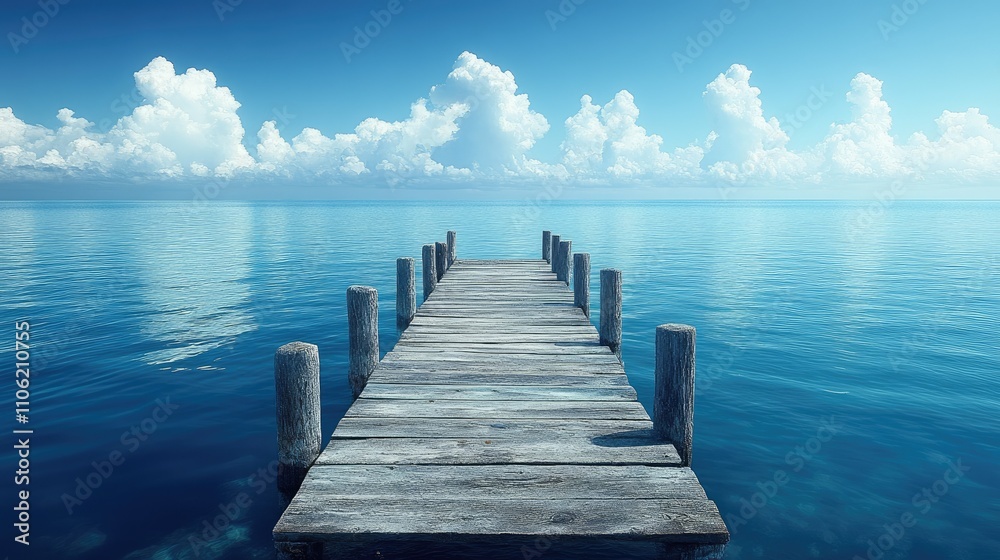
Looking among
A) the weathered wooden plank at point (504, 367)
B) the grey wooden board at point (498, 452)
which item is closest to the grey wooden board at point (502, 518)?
the grey wooden board at point (498, 452)

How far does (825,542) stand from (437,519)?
16.1 feet

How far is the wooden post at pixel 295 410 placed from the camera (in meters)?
5.04

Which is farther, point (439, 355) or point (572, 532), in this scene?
point (439, 355)

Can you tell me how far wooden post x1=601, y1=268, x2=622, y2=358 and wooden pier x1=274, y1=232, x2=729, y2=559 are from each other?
2.11ft

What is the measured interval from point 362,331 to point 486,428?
3.05m

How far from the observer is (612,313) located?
350 inches

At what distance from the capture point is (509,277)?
1556cm

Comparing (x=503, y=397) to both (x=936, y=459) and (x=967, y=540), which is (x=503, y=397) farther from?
(x=936, y=459)

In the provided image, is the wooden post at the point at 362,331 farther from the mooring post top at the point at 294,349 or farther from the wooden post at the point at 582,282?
the wooden post at the point at 582,282

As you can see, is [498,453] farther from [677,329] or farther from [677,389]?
[677,329]

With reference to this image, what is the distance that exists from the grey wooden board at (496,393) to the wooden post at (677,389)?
107cm

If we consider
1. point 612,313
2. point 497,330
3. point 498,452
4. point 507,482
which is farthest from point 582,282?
point 507,482

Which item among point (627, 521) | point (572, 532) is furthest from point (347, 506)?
point (627, 521)

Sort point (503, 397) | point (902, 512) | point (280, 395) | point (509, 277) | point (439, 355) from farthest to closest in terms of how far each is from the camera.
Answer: point (509, 277) < point (439, 355) < point (902, 512) < point (503, 397) < point (280, 395)
